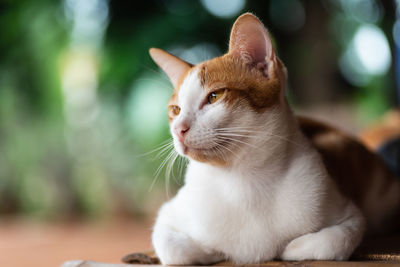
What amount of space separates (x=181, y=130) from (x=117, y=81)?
11.5 ft

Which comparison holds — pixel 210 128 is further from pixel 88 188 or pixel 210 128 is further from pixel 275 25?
pixel 88 188

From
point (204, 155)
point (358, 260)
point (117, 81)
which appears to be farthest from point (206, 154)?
point (117, 81)

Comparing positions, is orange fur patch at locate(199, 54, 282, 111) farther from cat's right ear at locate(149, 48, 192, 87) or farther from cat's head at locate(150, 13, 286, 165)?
cat's right ear at locate(149, 48, 192, 87)

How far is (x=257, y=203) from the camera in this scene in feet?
3.10

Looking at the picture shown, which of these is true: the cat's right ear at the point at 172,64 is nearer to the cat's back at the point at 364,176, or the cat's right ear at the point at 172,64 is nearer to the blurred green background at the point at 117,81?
the cat's back at the point at 364,176

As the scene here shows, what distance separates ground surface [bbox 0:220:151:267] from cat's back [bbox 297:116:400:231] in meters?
1.41

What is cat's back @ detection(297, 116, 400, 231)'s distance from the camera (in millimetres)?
1353

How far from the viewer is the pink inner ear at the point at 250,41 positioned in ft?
3.12

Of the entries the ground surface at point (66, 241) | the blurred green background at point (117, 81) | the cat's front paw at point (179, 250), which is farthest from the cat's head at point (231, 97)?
the blurred green background at point (117, 81)

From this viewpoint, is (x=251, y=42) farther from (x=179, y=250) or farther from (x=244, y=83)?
(x=179, y=250)

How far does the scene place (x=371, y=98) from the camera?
3645mm

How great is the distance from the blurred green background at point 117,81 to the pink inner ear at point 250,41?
2.45 m

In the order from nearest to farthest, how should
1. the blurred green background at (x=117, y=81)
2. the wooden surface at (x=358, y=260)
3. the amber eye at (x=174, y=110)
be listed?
the wooden surface at (x=358, y=260) → the amber eye at (x=174, y=110) → the blurred green background at (x=117, y=81)

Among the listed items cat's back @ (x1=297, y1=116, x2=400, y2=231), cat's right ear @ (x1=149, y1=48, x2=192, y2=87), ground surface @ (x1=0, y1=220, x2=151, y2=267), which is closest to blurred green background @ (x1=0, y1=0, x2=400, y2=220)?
ground surface @ (x1=0, y1=220, x2=151, y2=267)
